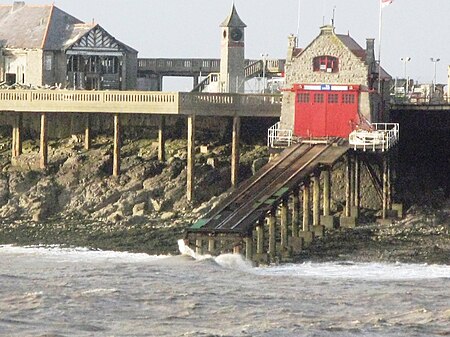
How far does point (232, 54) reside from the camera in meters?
77.5

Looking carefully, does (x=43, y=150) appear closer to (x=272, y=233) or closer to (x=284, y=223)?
(x=284, y=223)

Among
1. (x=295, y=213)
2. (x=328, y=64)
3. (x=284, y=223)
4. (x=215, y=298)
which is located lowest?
(x=215, y=298)

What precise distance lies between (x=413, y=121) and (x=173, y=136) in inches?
424

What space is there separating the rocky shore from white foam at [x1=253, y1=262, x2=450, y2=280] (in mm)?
1429

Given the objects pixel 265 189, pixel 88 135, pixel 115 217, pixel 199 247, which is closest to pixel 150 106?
pixel 88 135

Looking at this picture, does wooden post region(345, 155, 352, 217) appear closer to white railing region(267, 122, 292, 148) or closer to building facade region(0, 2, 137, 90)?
white railing region(267, 122, 292, 148)

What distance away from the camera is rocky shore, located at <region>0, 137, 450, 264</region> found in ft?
198

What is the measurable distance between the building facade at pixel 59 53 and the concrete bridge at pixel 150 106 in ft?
26.0

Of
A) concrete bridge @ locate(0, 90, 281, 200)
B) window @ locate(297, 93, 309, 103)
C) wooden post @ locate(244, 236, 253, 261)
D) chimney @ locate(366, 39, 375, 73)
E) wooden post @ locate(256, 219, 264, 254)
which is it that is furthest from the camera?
concrete bridge @ locate(0, 90, 281, 200)

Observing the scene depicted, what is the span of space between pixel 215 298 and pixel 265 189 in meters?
13.9

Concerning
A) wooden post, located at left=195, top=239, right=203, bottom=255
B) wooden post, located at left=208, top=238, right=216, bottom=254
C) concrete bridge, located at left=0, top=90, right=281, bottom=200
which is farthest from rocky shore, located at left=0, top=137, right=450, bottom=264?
wooden post, located at left=208, top=238, right=216, bottom=254

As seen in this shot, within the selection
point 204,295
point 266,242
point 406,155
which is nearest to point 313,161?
point 266,242

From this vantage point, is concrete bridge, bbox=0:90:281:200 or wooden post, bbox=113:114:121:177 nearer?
concrete bridge, bbox=0:90:281:200

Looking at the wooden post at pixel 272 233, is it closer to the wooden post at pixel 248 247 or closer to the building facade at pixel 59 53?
the wooden post at pixel 248 247
